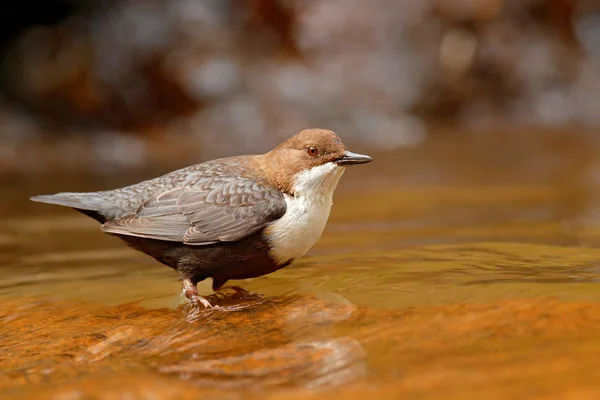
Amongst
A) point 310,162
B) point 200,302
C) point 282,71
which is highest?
point 282,71

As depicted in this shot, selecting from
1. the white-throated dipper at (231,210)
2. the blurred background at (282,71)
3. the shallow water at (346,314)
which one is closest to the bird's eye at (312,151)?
the white-throated dipper at (231,210)

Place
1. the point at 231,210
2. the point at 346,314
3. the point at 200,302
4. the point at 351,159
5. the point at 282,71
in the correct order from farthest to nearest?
the point at 282,71 → the point at 351,159 → the point at 231,210 → the point at 200,302 → the point at 346,314

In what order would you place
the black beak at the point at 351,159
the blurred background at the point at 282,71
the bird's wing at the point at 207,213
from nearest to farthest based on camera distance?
the bird's wing at the point at 207,213 < the black beak at the point at 351,159 < the blurred background at the point at 282,71

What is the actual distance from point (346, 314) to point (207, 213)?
1.08m

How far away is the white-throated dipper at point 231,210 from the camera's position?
371 centimetres

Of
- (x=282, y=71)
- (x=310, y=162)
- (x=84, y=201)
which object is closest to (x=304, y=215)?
(x=310, y=162)

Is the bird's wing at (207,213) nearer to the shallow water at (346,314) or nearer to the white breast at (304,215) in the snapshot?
the white breast at (304,215)

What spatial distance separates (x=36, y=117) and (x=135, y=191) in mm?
8098

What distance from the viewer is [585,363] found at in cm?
221

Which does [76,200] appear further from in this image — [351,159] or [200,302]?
[351,159]

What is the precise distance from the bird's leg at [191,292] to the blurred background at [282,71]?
680 centimetres

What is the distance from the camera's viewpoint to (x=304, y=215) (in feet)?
12.2

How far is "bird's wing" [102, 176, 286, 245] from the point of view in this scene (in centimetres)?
371

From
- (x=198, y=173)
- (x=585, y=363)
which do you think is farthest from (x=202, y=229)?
(x=585, y=363)
